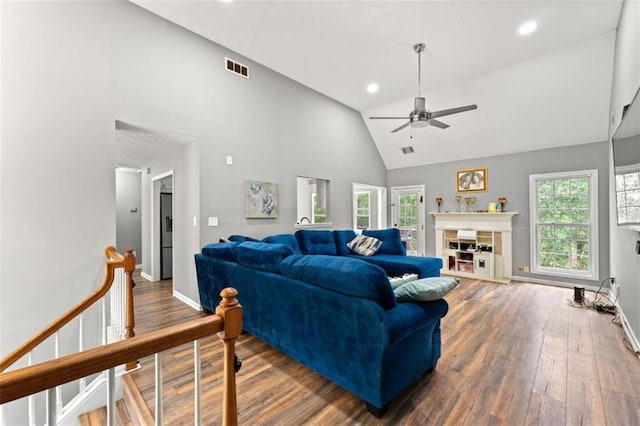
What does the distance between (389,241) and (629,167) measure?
11.5 ft

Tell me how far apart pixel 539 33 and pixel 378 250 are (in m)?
3.84

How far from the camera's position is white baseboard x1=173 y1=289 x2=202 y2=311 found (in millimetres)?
3884

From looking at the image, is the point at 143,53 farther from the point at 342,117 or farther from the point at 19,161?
the point at 342,117

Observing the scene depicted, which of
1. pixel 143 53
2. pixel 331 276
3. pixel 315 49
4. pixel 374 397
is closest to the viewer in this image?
pixel 374 397

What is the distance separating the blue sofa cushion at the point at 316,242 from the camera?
4.77 metres

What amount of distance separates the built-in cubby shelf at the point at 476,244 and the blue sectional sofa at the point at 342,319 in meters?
4.06

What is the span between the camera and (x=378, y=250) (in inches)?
207

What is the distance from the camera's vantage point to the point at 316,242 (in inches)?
Answer: 195

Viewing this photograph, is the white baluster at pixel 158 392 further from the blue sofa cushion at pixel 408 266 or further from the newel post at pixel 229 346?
the blue sofa cushion at pixel 408 266

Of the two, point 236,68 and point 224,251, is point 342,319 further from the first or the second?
point 236,68

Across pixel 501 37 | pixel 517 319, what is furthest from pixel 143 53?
pixel 517 319

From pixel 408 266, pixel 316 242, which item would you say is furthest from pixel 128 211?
pixel 408 266

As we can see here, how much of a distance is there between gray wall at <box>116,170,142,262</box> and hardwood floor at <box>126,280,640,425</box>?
170 inches

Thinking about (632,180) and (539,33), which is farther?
(539,33)
